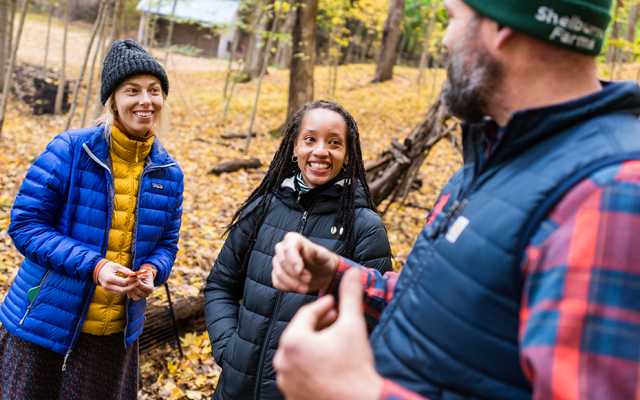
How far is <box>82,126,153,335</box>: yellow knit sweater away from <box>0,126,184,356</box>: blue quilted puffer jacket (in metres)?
0.06

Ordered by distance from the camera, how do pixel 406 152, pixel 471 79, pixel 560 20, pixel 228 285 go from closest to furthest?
pixel 560 20 < pixel 471 79 < pixel 228 285 < pixel 406 152

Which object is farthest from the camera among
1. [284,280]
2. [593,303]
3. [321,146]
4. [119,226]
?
[119,226]

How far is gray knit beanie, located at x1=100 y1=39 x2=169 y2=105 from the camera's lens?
2805mm

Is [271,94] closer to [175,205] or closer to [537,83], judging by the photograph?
[175,205]

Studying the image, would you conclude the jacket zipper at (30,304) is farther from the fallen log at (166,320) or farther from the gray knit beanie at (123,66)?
the fallen log at (166,320)

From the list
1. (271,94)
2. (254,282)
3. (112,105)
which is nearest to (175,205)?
(112,105)

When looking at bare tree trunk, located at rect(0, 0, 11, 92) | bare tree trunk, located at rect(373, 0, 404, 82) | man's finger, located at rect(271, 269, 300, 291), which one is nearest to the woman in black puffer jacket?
man's finger, located at rect(271, 269, 300, 291)

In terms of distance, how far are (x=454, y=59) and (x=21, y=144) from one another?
11.0 m

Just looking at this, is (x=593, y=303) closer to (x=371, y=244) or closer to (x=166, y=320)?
(x=371, y=244)

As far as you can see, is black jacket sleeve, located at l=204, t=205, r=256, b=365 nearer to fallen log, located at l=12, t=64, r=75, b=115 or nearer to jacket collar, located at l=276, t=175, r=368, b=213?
jacket collar, located at l=276, t=175, r=368, b=213

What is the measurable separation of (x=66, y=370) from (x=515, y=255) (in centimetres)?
262

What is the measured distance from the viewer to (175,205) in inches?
121

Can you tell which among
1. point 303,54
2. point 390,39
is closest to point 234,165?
point 303,54

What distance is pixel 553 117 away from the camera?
111 cm
